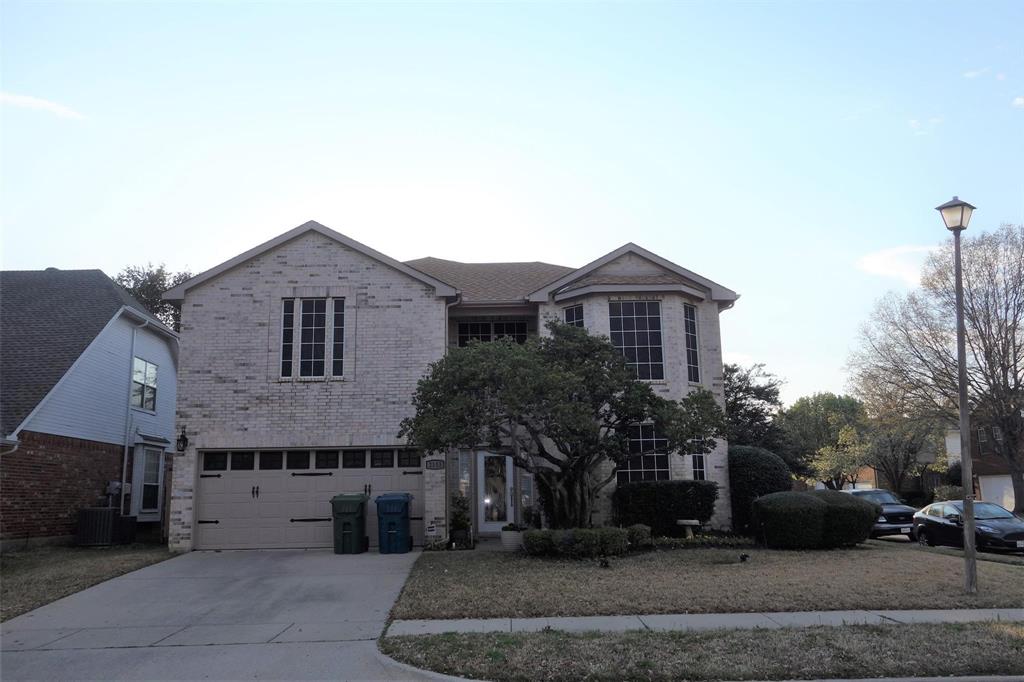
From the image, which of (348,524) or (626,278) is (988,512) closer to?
(626,278)

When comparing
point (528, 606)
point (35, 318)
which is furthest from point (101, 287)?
point (528, 606)

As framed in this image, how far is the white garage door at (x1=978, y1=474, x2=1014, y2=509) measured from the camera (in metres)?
34.0

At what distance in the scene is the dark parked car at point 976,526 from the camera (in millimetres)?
16094

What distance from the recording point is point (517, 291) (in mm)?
18953

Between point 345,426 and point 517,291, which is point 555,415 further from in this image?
point 517,291

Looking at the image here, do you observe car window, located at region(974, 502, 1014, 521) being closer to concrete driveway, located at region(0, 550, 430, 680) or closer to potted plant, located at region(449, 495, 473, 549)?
potted plant, located at region(449, 495, 473, 549)

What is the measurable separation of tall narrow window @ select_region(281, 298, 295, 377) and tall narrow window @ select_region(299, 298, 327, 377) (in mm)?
217

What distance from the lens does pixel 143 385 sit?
70.3 ft

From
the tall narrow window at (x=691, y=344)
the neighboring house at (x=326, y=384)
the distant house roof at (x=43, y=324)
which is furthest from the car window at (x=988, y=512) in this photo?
the distant house roof at (x=43, y=324)

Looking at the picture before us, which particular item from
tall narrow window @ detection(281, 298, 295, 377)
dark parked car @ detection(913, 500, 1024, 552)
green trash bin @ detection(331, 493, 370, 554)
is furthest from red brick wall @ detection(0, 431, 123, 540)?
dark parked car @ detection(913, 500, 1024, 552)

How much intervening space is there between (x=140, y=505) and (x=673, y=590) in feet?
53.4

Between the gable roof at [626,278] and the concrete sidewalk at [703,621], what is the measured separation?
397 inches

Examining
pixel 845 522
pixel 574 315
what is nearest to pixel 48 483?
pixel 574 315

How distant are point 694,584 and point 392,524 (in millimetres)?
6547
